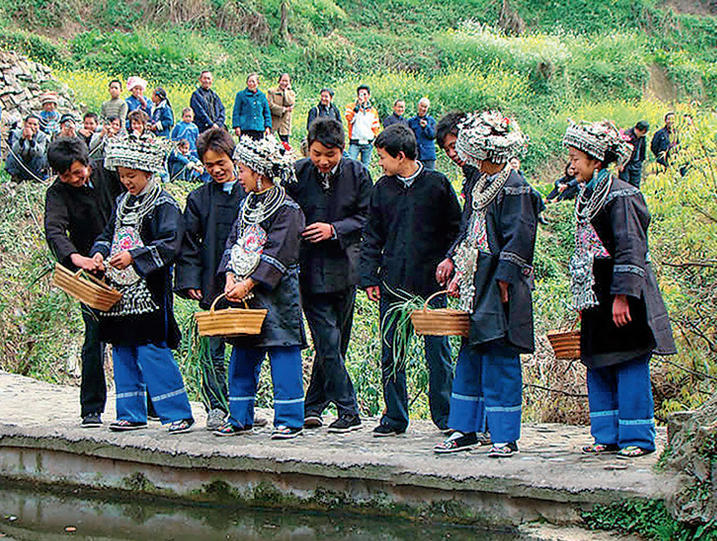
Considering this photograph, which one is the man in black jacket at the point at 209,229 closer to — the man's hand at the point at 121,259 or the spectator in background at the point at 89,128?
the man's hand at the point at 121,259

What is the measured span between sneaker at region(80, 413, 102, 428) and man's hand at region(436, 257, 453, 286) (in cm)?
242

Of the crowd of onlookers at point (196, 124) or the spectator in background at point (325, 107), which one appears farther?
the spectator in background at point (325, 107)

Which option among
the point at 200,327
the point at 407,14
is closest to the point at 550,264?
the point at 200,327

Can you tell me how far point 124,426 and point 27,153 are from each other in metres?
8.08

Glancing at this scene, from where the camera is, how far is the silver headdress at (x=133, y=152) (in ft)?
20.4

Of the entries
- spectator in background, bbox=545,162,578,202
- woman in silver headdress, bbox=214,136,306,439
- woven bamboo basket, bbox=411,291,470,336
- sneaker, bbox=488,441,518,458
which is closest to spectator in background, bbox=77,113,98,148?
woman in silver headdress, bbox=214,136,306,439

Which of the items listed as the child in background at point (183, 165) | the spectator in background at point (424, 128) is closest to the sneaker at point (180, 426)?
the child in background at point (183, 165)

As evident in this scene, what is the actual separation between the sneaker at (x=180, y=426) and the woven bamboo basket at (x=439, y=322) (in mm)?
1788

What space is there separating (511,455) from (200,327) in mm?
1869

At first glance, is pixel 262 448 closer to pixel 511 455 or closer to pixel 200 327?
pixel 200 327

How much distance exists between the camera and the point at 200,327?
5.72 m

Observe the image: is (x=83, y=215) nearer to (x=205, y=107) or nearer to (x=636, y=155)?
(x=205, y=107)

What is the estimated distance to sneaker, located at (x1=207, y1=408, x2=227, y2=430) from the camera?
649 centimetres

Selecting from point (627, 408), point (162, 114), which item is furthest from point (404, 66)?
point (627, 408)
